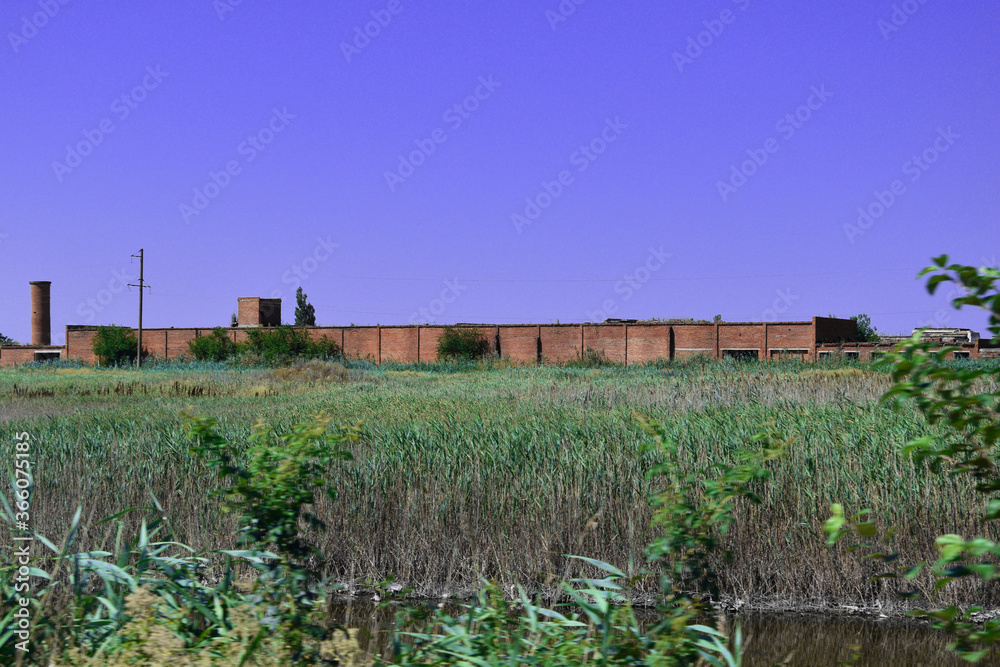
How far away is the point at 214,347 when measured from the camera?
140 feet

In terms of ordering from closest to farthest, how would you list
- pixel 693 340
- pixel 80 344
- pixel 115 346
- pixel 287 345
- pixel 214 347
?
pixel 693 340
pixel 287 345
pixel 214 347
pixel 115 346
pixel 80 344

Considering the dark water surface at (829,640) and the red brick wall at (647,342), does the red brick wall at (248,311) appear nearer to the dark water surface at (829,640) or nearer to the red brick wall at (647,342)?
the red brick wall at (647,342)

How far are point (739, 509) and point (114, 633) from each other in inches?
169

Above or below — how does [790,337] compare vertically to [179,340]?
above

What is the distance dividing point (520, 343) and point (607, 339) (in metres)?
4.36

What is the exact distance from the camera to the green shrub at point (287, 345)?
1597 inches

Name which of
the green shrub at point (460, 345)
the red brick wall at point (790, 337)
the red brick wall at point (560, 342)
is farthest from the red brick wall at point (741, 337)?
Result: the green shrub at point (460, 345)

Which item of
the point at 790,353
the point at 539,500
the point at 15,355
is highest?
the point at 790,353

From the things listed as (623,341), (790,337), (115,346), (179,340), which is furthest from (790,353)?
(115,346)

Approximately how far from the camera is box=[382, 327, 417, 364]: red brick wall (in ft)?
135

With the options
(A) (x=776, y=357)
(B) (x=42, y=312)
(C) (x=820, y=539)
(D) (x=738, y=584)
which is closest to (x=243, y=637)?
(D) (x=738, y=584)

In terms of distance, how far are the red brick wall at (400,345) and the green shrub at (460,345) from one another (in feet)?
5.89

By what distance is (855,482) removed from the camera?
6207 millimetres

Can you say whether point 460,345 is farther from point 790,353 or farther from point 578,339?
point 790,353
